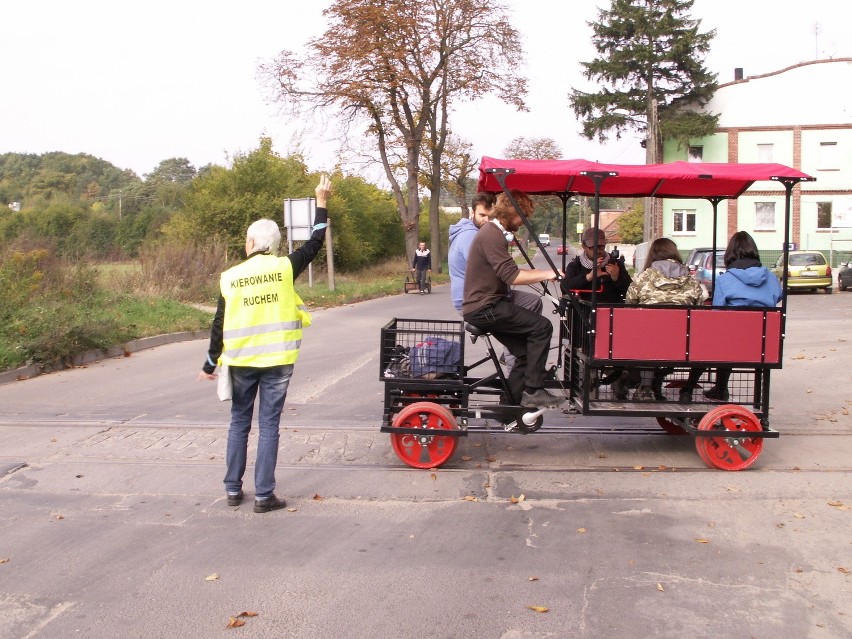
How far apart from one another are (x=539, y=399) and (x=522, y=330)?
555 mm

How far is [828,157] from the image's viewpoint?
5050 centimetres

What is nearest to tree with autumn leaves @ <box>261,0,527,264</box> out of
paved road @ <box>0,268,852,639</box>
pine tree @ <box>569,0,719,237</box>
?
pine tree @ <box>569,0,719,237</box>

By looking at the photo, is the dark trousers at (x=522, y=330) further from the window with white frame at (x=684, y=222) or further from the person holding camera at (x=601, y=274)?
the window with white frame at (x=684, y=222)

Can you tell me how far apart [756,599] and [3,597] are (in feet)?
12.1

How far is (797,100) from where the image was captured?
49.7 meters

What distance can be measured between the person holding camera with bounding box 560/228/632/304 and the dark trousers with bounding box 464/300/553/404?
2.98 feet

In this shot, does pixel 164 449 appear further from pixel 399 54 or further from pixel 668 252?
pixel 399 54

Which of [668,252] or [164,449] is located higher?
[668,252]

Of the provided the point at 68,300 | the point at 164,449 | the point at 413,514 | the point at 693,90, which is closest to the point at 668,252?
the point at 413,514

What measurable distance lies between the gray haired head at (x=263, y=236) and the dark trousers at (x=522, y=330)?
1628mm

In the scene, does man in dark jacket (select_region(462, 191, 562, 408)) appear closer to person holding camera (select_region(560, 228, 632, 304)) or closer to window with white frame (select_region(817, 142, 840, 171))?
person holding camera (select_region(560, 228, 632, 304))

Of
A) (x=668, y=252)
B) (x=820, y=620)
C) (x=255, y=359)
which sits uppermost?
(x=668, y=252)

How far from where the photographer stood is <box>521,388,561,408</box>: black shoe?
653cm

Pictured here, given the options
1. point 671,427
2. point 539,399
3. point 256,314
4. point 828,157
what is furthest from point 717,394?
point 828,157
